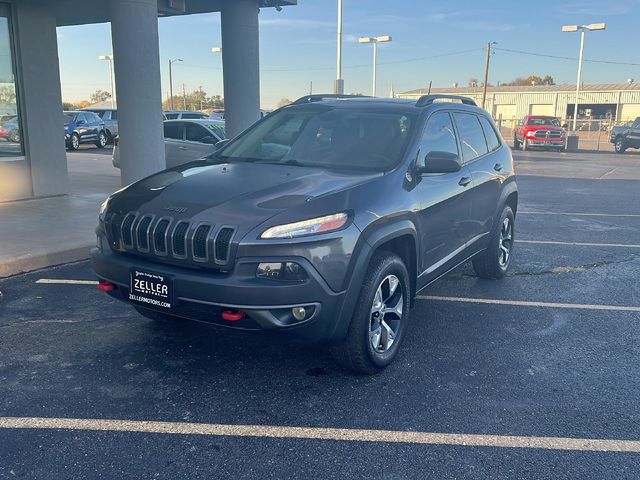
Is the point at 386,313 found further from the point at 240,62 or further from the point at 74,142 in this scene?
the point at 74,142

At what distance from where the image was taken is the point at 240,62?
1080cm

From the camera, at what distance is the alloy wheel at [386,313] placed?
13.1 ft

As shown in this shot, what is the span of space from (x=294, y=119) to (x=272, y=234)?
1.96 metres

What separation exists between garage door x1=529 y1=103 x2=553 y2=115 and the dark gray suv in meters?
67.9

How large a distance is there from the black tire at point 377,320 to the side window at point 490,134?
97.8 inches

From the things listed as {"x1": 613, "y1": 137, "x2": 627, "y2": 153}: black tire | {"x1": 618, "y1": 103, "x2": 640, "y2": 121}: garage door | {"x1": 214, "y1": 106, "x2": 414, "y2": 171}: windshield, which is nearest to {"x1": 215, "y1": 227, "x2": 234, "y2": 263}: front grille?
{"x1": 214, "y1": 106, "x2": 414, "y2": 171}: windshield

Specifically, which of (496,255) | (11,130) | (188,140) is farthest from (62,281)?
(188,140)

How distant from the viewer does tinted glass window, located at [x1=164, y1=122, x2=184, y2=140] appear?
1327 cm

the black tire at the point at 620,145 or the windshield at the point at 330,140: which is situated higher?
the windshield at the point at 330,140

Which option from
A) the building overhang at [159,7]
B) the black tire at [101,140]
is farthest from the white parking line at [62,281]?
the black tire at [101,140]

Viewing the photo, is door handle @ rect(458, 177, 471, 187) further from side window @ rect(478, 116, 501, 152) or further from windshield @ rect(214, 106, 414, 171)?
side window @ rect(478, 116, 501, 152)

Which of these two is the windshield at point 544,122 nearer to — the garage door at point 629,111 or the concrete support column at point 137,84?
the concrete support column at point 137,84

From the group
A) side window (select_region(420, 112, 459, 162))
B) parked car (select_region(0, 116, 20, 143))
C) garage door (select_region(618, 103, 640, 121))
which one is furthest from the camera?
garage door (select_region(618, 103, 640, 121))

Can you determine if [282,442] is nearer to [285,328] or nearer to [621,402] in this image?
[285,328]
